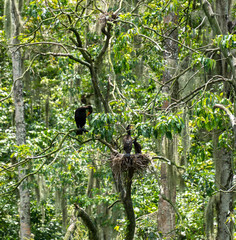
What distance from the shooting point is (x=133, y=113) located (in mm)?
4480

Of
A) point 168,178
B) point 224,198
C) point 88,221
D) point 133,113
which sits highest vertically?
point 133,113

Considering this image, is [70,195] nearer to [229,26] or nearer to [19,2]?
[19,2]

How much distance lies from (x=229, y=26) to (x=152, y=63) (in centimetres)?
146

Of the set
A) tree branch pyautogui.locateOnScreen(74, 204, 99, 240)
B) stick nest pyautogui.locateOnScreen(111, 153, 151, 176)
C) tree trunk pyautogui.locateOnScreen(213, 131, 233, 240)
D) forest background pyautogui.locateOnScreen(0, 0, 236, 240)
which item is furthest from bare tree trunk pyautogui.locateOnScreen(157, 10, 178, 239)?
stick nest pyautogui.locateOnScreen(111, 153, 151, 176)

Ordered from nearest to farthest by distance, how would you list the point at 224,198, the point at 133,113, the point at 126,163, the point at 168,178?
the point at 126,163 → the point at 133,113 → the point at 224,198 → the point at 168,178

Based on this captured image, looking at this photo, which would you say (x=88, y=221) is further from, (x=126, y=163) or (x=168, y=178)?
(x=168, y=178)

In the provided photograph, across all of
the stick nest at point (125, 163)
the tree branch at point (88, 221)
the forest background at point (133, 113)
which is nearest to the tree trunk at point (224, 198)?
the forest background at point (133, 113)

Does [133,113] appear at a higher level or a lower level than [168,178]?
higher

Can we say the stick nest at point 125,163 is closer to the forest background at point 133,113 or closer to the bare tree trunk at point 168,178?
the forest background at point 133,113

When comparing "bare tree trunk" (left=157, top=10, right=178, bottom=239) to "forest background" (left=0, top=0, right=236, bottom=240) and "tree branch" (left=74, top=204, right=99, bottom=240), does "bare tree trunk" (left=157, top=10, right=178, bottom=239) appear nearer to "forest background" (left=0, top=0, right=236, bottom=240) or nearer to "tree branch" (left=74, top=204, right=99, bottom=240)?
"forest background" (left=0, top=0, right=236, bottom=240)

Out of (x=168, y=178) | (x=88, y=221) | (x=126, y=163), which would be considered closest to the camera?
(x=126, y=163)

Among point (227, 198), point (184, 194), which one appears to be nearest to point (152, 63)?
point (227, 198)

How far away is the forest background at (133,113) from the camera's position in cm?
418

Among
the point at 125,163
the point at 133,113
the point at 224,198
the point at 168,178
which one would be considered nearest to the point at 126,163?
the point at 125,163
